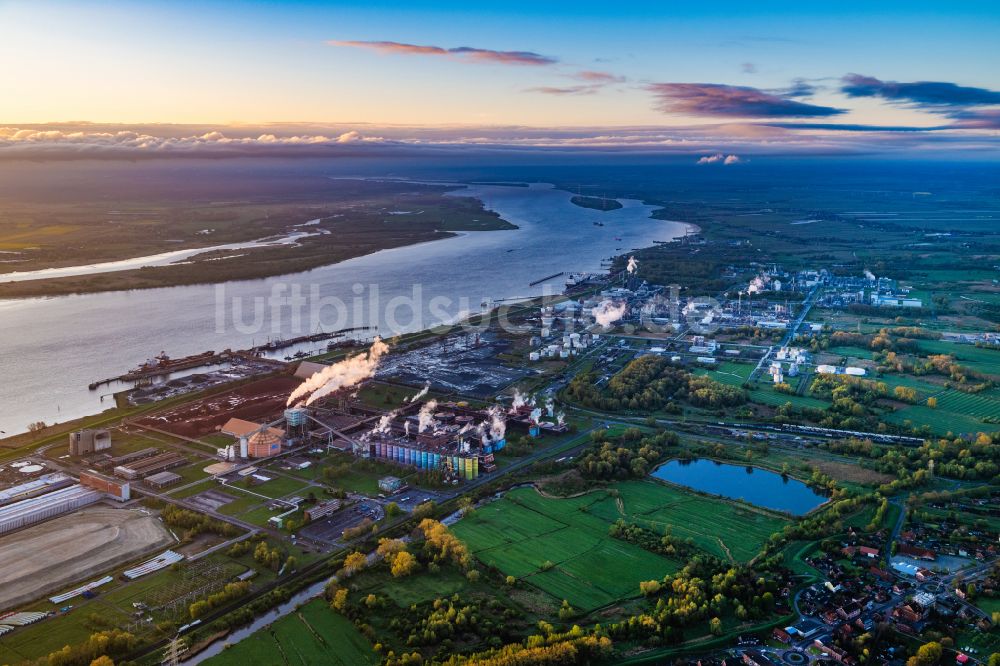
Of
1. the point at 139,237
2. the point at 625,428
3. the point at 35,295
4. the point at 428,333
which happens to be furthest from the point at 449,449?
the point at 139,237

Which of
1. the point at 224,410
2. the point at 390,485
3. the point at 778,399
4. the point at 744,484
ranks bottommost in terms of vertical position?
the point at 744,484

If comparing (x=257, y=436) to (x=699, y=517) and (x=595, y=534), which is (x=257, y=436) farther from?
(x=699, y=517)

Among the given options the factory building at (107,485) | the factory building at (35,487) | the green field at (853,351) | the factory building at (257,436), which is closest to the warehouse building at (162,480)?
the factory building at (107,485)

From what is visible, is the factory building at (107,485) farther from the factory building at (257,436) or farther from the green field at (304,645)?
the green field at (304,645)

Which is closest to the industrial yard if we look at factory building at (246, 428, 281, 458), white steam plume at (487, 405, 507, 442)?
factory building at (246, 428, 281, 458)

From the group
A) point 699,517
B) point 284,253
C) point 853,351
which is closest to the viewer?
point 699,517

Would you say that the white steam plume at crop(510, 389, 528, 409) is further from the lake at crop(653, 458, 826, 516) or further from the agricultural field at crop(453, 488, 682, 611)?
the agricultural field at crop(453, 488, 682, 611)

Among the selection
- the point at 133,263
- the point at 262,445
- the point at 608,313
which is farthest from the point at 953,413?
the point at 133,263
